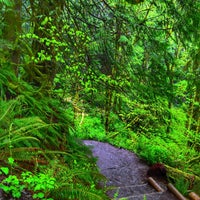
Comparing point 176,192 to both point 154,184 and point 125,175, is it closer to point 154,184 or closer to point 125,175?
point 154,184

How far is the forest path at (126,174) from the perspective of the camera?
19.5ft

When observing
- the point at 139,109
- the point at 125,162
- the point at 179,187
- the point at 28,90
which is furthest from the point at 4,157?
the point at 139,109

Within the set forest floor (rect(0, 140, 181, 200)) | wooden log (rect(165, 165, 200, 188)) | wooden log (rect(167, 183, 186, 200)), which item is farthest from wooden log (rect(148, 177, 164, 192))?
wooden log (rect(165, 165, 200, 188))

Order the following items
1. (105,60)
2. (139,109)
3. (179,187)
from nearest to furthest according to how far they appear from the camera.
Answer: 1. (179,187)
2. (105,60)
3. (139,109)

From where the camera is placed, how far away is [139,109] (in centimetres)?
1016

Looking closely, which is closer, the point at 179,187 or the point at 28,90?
the point at 28,90

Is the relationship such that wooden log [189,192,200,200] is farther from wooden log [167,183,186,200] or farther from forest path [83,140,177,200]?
forest path [83,140,177,200]

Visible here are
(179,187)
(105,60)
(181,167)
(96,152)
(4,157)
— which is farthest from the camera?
(96,152)

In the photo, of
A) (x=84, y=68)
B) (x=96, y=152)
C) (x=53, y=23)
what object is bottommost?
(x=96, y=152)

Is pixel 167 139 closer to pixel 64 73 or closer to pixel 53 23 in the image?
pixel 64 73

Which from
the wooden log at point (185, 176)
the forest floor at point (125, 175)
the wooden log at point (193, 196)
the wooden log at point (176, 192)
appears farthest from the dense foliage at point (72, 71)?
the forest floor at point (125, 175)

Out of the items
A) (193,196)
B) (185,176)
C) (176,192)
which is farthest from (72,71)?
(193,196)

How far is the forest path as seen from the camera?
19.5 feet

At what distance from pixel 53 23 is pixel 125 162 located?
15.1 feet
